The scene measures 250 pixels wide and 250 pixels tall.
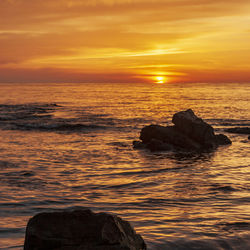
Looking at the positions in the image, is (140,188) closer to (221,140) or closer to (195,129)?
(195,129)

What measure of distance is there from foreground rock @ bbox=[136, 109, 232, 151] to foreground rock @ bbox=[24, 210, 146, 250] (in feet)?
60.7

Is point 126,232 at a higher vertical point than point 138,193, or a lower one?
higher

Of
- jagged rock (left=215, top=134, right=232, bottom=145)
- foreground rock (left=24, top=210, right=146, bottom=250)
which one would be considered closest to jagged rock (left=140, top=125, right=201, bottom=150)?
jagged rock (left=215, top=134, right=232, bottom=145)

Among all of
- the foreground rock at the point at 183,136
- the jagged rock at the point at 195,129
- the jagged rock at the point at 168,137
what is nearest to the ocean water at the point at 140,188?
the foreground rock at the point at 183,136

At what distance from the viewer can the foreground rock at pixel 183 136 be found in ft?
82.5

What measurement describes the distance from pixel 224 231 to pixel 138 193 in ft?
15.3

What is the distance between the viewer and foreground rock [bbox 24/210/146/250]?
606cm

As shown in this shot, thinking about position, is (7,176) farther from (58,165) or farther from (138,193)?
(138,193)

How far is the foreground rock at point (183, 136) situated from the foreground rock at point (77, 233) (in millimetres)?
18493

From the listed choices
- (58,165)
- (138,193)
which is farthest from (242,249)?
(58,165)

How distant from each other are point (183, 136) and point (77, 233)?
790 inches

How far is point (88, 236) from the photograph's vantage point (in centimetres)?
619

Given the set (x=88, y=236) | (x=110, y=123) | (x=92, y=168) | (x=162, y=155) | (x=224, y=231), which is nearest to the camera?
(x=88, y=236)

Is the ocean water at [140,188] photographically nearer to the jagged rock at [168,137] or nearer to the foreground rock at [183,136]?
the foreground rock at [183,136]
